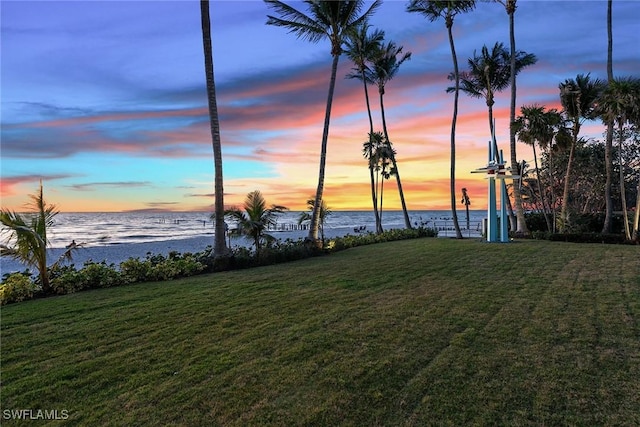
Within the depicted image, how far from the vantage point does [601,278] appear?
7855mm

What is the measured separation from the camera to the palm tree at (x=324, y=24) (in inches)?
548

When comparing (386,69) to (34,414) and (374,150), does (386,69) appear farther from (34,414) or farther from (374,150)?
(34,414)

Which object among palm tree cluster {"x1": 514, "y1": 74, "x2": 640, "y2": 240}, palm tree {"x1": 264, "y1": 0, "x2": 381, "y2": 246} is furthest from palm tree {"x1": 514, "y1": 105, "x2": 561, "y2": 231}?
palm tree {"x1": 264, "y1": 0, "x2": 381, "y2": 246}

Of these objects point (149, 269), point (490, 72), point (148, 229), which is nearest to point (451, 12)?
point (490, 72)

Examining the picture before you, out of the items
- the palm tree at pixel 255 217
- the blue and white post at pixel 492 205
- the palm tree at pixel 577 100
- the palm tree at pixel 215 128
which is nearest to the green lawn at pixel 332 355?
the palm tree at pixel 215 128

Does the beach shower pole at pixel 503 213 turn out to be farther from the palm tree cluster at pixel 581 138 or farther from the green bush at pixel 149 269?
the green bush at pixel 149 269

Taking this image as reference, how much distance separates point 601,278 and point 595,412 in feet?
20.4

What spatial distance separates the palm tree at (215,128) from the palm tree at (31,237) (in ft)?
12.2

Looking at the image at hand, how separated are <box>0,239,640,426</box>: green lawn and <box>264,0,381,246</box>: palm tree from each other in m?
7.89

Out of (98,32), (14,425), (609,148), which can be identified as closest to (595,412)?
(14,425)

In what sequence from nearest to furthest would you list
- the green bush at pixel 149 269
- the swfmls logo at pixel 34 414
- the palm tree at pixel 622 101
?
1. the swfmls logo at pixel 34 414
2. the green bush at pixel 149 269
3. the palm tree at pixel 622 101

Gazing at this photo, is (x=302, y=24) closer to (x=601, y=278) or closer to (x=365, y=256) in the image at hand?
(x=365, y=256)

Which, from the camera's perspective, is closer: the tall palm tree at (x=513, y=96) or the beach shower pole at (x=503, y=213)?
the beach shower pole at (x=503, y=213)

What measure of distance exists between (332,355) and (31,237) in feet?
21.1
